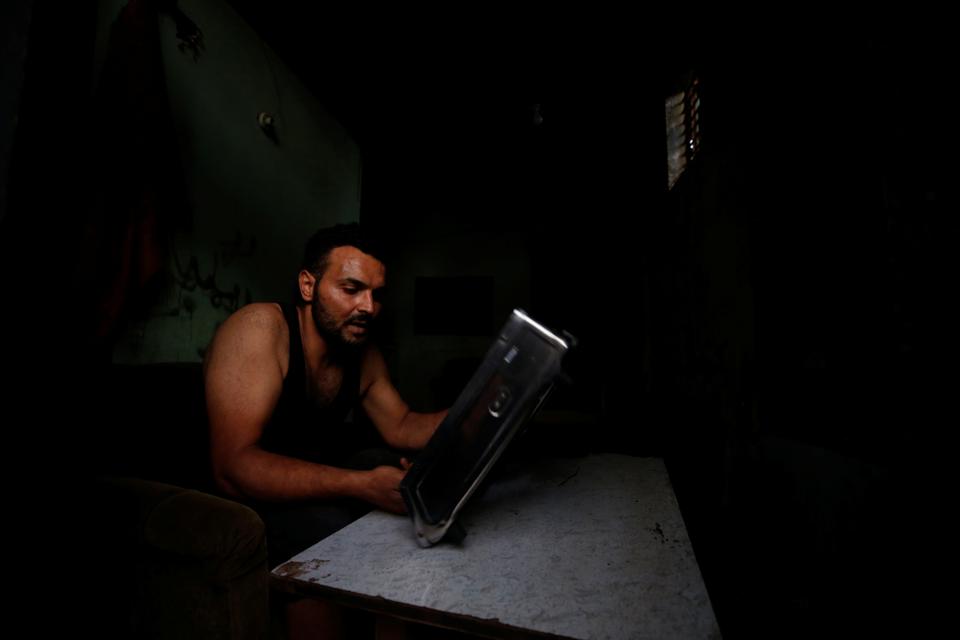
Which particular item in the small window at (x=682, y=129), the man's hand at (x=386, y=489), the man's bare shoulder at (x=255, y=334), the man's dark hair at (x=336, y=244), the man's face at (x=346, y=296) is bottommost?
the man's hand at (x=386, y=489)

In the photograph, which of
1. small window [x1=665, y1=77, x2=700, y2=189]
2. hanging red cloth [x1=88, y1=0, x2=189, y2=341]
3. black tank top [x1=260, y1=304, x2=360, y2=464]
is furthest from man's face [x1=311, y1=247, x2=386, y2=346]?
small window [x1=665, y1=77, x2=700, y2=189]

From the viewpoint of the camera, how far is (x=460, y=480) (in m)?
0.71

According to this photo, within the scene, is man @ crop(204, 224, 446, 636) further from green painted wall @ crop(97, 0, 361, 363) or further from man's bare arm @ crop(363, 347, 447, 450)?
green painted wall @ crop(97, 0, 361, 363)

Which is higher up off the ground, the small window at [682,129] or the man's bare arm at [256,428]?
the small window at [682,129]

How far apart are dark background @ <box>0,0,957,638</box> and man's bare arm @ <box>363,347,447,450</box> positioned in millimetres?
532

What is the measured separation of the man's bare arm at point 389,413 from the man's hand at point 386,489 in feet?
2.06

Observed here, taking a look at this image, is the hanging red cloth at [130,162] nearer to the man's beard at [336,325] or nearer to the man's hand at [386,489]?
the man's beard at [336,325]

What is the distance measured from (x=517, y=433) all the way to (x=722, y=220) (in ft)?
3.57

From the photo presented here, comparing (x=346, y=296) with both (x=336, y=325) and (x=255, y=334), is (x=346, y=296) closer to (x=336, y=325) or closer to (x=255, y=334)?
(x=336, y=325)

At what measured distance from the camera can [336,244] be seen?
141 centimetres

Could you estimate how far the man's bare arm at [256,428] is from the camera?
0.86 m

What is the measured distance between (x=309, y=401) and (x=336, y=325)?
28cm

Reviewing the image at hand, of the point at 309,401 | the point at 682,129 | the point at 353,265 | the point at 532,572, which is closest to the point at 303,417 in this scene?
the point at 309,401

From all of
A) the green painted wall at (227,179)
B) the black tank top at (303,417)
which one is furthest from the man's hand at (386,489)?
the green painted wall at (227,179)
